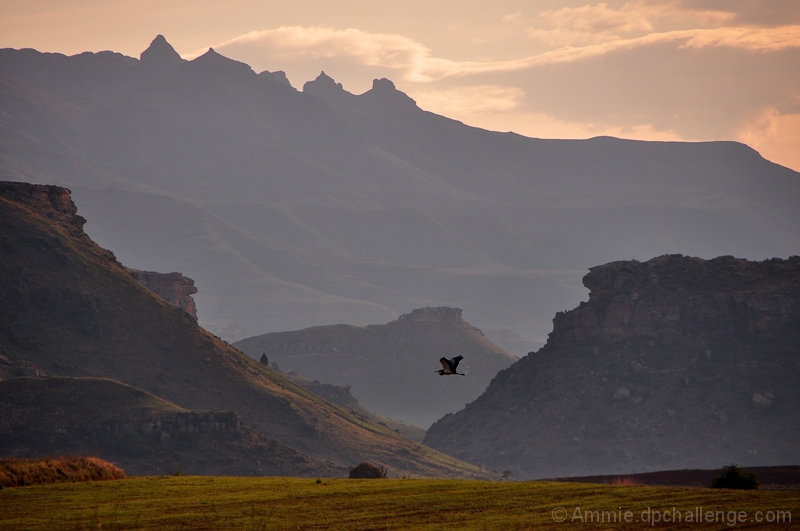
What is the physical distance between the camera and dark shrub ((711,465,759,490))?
44.9 metres

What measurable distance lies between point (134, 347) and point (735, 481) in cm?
9964

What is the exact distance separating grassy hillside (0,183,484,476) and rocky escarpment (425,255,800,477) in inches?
867

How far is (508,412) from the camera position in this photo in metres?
161

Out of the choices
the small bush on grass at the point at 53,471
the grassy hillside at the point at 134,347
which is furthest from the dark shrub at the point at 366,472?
the grassy hillside at the point at 134,347

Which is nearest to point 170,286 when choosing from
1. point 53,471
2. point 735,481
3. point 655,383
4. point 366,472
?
point 655,383

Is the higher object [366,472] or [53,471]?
[366,472]

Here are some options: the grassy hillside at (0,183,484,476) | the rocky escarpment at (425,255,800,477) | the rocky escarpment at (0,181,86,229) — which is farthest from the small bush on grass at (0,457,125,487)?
the rocky escarpment at (0,181,86,229)

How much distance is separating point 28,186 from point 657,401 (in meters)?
106

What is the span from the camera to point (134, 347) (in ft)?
426

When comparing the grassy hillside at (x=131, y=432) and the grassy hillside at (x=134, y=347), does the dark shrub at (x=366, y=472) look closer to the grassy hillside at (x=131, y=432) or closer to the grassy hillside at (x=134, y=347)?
the grassy hillside at (x=131, y=432)

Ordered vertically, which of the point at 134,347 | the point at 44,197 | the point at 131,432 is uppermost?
the point at 44,197

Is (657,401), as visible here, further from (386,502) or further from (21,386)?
(386,502)

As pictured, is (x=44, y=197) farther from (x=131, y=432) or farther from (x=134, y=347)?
(x=131, y=432)

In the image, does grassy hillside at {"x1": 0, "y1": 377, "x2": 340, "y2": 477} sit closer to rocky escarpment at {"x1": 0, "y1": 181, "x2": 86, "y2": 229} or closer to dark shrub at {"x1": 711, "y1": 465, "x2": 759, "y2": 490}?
rocky escarpment at {"x1": 0, "y1": 181, "x2": 86, "y2": 229}
